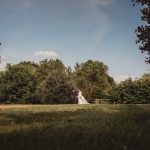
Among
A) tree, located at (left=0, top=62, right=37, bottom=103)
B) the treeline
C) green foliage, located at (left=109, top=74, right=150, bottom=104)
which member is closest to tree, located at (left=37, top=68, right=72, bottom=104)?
the treeline

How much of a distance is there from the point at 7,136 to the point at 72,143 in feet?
6.63

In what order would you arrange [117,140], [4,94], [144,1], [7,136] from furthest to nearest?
[4,94], [144,1], [7,136], [117,140]

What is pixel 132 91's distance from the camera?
7881 centimetres

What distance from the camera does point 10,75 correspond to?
95.3m

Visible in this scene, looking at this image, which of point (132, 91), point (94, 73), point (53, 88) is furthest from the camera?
point (94, 73)

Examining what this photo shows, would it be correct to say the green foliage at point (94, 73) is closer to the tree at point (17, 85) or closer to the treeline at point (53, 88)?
the treeline at point (53, 88)

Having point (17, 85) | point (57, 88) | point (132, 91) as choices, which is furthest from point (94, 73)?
point (57, 88)

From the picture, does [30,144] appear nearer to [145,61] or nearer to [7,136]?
[7,136]

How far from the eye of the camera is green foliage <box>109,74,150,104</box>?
77188 mm

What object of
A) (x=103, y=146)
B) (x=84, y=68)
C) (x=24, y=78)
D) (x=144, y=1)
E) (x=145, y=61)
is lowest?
(x=103, y=146)

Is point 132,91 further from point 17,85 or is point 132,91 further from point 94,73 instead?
point 94,73

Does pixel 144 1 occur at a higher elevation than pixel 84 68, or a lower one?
lower

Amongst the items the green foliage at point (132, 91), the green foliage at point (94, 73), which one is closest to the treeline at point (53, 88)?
the green foliage at point (132, 91)

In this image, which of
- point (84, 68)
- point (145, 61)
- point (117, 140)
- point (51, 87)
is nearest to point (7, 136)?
point (117, 140)
